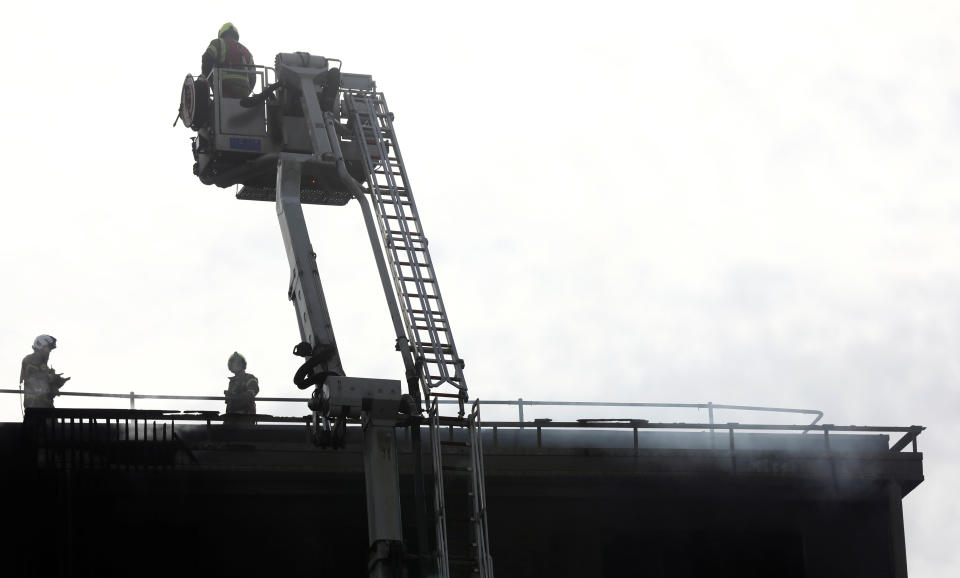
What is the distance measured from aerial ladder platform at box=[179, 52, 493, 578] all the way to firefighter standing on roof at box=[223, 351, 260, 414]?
8.27 ft

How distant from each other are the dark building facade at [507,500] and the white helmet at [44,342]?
139cm

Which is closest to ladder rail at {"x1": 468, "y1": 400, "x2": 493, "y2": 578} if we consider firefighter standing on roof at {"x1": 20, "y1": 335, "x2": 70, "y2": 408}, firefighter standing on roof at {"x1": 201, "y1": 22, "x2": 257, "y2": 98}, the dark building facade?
the dark building facade

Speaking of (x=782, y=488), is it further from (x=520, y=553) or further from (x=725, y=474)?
(x=520, y=553)

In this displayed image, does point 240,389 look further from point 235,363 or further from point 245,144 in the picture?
point 245,144

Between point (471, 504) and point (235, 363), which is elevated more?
point (235, 363)

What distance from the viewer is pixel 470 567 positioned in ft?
65.2

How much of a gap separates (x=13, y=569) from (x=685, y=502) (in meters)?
10.2

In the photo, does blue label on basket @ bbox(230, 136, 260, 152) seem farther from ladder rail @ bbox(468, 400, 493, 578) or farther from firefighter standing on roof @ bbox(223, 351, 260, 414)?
ladder rail @ bbox(468, 400, 493, 578)

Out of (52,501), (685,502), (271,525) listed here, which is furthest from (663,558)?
(52,501)

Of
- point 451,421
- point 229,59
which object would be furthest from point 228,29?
point 451,421

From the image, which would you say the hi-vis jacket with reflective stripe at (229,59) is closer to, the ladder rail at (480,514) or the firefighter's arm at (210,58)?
the firefighter's arm at (210,58)

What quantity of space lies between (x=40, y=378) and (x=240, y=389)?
2.83 m

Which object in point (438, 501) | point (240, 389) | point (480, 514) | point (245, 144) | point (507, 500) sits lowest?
point (480, 514)

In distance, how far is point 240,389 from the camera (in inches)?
968
